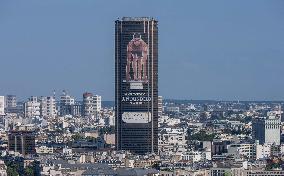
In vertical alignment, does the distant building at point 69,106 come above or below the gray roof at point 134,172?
above

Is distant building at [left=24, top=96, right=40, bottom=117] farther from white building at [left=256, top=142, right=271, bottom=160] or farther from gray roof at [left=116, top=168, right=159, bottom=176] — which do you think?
gray roof at [left=116, top=168, right=159, bottom=176]

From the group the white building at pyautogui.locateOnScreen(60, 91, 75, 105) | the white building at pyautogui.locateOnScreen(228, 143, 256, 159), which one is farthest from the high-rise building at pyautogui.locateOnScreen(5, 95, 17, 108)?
the white building at pyautogui.locateOnScreen(228, 143, 256, 159)

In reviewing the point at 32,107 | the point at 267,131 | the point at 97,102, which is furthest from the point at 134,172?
the point at 32,107

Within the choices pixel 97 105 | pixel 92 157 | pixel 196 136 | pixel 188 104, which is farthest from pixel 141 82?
pixel 188 104

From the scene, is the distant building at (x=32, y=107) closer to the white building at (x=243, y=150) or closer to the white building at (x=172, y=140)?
the white building at (x=172, y=140)

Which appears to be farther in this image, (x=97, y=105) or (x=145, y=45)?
(x=97, y=105)

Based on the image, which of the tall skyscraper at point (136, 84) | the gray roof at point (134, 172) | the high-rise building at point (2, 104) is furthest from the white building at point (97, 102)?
the gray roof at point (134, 172)

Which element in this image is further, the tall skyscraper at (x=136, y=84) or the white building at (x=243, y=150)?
the white building at (x=243, y=150)

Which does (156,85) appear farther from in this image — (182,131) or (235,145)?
(182,131)
